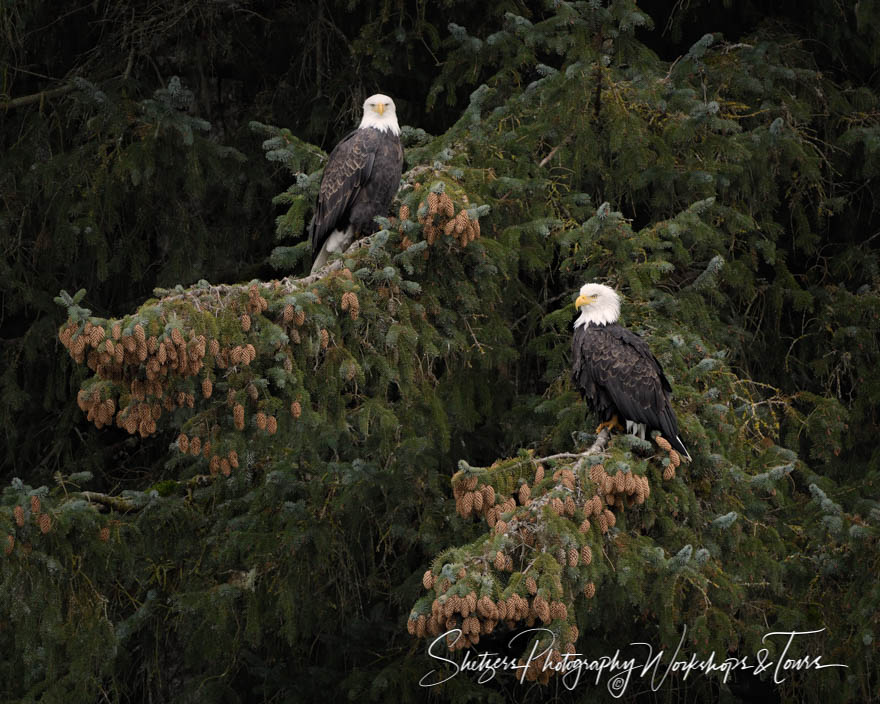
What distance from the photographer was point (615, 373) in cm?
651

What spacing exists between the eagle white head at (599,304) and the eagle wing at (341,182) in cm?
162

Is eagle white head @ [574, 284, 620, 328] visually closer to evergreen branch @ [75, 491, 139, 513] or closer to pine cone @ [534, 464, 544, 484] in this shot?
pine cone @ [534, 464, 544, 484]

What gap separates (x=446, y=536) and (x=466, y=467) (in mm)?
2023

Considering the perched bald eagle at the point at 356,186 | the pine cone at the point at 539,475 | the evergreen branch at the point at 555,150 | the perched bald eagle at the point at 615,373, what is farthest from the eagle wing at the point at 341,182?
the pine cone at the point at 539,475

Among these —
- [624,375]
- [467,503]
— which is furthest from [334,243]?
[467,503]

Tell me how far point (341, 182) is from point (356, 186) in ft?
0.28

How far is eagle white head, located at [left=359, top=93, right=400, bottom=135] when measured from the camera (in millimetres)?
8094

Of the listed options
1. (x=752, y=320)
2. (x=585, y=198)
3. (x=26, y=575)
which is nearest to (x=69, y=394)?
(x=26, y=575)

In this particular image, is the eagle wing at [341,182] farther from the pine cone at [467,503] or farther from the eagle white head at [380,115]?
the pine cone at [467,503]

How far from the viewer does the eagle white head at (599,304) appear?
22.3 feet

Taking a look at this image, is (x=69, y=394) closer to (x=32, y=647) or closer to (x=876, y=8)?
(x=32, y=647)

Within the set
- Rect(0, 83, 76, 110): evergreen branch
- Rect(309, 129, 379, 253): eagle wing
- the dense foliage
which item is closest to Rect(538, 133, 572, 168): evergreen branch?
the dense foliage

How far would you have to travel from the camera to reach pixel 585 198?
740cm

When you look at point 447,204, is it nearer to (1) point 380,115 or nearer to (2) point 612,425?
(2) point 612,425
